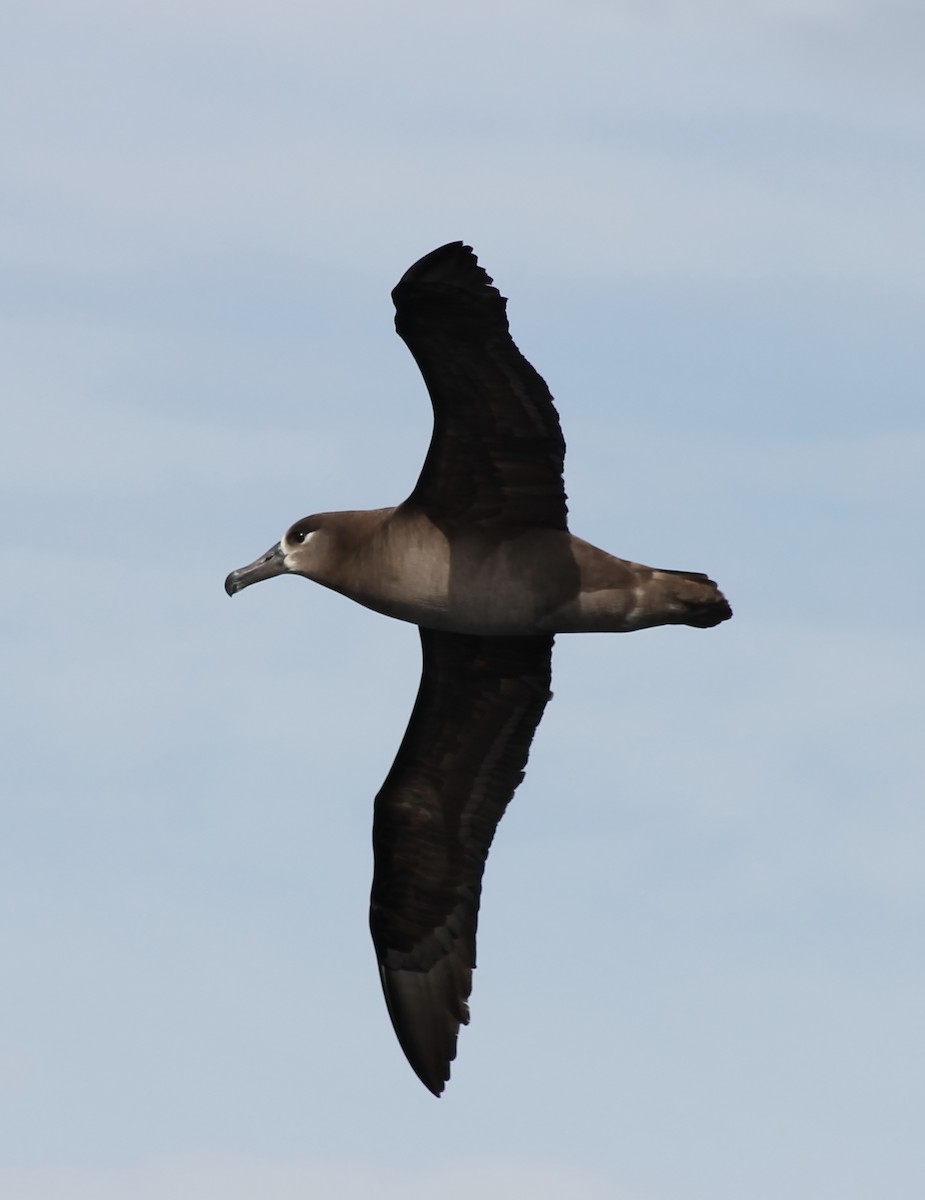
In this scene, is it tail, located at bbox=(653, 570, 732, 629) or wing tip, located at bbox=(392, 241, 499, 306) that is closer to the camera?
wing tip, located at bbox=(392, 241, 499, 306)

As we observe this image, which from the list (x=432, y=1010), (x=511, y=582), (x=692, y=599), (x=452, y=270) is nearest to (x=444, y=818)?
(x=432, y=1010)

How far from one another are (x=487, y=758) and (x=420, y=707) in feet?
1.97

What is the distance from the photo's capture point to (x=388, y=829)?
17281mm

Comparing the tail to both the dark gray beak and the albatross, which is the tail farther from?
the dark gray beak

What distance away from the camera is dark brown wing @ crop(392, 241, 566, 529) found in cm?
1445

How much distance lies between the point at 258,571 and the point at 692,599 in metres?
3.02

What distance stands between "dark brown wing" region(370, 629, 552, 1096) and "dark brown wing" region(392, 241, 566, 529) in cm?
149

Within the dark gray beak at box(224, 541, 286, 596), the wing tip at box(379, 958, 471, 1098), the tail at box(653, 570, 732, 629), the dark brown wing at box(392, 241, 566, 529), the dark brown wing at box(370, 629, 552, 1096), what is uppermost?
the dark brown wing at box(392, 241, 566, 529)

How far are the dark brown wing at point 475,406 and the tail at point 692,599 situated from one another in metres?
0.80

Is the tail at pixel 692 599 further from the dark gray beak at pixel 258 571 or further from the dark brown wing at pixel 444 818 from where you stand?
the dark gray beak at pixel 258 571

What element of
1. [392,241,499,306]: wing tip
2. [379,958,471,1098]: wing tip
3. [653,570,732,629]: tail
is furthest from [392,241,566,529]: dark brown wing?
[379,958,471,1098]: wing tip

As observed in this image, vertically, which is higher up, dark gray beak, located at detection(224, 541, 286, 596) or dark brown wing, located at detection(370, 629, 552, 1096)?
dark gray beak, located at detection(224, 541, 286, 596)

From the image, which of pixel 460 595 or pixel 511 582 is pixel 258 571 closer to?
pixel 460 595

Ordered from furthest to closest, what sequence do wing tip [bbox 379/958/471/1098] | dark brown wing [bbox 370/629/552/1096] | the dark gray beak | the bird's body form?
wing tip [bbox 379/958/471/1098]
dark brown wing [bbox 370/629/552/1096]
the dark gray beak
the bird's body
